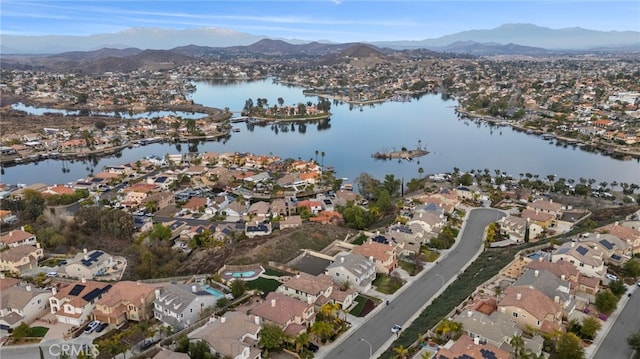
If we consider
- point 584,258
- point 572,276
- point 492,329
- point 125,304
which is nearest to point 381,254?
point 492,329

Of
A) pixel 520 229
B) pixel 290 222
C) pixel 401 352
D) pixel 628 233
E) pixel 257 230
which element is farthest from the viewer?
pixel 290 222

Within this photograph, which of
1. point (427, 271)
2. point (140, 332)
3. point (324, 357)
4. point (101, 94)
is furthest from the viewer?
point (101, 94)

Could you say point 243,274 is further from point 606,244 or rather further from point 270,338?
point 606,244

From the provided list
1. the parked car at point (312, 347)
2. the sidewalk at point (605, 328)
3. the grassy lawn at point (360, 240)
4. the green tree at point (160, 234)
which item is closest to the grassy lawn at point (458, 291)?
the parked car at point (312, 347)

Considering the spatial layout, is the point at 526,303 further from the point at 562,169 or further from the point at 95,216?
the point at 562,169

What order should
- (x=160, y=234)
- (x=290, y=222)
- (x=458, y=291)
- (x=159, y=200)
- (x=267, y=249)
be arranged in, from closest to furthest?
1. (x=458, y=291)
2. (x=267, y=249)
3. (x=160, y=234)
4. (x=290, y=222)
5. (x=159, y=200)

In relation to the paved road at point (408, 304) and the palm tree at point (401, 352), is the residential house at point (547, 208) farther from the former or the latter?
the palm tree at point (401, 352)

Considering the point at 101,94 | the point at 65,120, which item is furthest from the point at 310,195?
the point at 101,94
